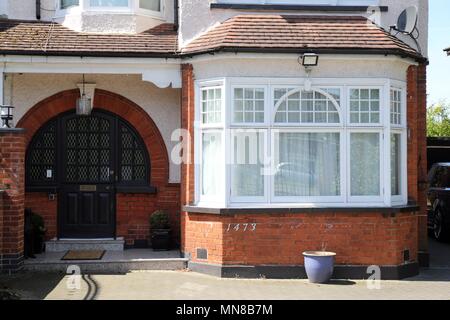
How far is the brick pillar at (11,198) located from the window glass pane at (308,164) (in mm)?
4166

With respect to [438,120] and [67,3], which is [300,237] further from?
[438,120]

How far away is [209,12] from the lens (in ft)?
36.7

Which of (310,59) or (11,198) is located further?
(11,198)

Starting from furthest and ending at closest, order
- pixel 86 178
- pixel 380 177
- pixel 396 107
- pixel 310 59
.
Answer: pixel 86 178 < pixel 396 107 < pixel 380 177 < pixel 310 59

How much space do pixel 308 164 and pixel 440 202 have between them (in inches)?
219

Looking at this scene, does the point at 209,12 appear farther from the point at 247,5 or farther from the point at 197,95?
the point at 197,95

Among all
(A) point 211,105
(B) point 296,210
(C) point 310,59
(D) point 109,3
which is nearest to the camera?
(C) point 310,59

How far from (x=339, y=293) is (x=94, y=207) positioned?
5086 millimetres

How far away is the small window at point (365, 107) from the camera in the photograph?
34.9 ft

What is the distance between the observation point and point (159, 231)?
11656 mm

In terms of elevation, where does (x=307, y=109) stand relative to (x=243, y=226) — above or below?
above

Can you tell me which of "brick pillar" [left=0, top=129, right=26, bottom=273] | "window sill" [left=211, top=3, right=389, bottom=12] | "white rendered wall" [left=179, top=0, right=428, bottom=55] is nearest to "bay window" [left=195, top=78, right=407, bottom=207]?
"white rendered wall" [left=179, top=0, right=428, bottom=55]

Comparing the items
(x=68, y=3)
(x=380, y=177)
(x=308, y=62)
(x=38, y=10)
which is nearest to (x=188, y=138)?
(x=308, y=62)
